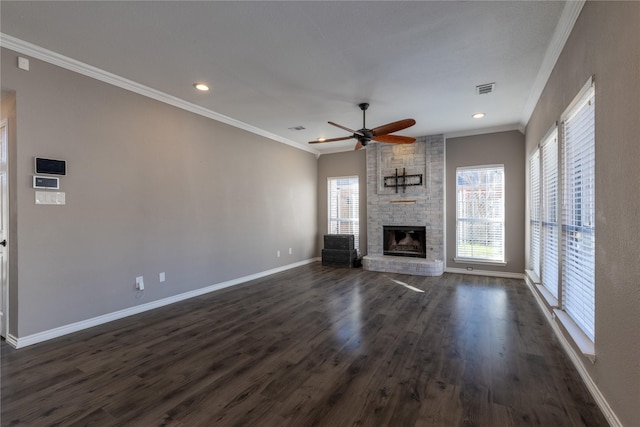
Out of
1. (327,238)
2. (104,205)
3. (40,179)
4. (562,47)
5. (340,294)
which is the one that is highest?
(562,47)

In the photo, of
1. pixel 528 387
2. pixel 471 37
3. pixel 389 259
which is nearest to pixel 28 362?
pixel 528 387

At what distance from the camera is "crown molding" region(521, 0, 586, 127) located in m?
2.26

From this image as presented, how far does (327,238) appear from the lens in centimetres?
688

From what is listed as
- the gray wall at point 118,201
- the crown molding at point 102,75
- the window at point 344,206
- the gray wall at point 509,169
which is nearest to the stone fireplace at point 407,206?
the window at point 344,206

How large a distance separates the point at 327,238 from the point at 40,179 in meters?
5.09

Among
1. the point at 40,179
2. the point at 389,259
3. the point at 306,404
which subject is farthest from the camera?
the point at 389,259

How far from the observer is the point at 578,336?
2270mm

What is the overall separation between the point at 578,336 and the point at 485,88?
3.04 m

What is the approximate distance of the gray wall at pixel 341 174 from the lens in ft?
23.3

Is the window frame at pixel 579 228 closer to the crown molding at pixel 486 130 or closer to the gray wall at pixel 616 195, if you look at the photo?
the gray wall at pixel 616 195

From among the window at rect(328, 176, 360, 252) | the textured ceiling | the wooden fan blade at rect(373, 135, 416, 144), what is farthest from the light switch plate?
the window at rect(328, 176, 360, 252)

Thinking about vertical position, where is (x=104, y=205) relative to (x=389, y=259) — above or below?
above

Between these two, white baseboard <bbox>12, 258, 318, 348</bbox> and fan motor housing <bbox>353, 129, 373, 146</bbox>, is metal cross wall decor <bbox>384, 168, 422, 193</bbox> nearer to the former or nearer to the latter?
fan motor housing <bbox>353, 129, 373, 146</bbox>

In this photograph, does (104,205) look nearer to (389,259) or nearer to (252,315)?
(252,315)
